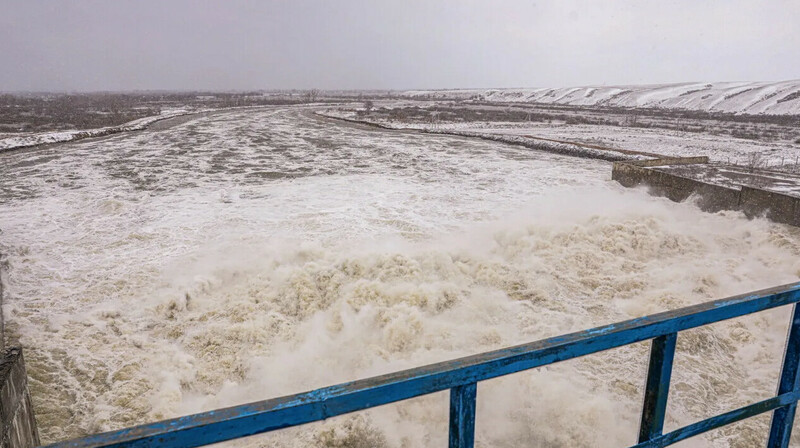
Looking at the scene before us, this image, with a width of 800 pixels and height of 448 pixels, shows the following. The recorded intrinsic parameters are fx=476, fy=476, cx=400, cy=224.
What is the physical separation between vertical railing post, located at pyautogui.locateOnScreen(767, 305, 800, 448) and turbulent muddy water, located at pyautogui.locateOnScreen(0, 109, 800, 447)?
2.54 metres

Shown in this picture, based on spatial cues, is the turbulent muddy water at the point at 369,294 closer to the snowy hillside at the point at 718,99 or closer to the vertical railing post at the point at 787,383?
the vertical railing post at the point at 787,383

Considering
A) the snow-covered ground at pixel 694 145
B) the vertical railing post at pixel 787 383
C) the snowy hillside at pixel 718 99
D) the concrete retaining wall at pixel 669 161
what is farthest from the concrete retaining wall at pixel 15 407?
the snowy hillside at pixel 718 99

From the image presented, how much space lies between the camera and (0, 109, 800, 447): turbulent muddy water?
4.86 metres

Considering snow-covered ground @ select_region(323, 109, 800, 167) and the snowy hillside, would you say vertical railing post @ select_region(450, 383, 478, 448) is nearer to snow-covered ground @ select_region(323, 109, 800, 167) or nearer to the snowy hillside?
snow-covered ground @ select_region(323, 109, 800, 167)

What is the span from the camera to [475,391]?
1.49m

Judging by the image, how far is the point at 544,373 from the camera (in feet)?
17.3

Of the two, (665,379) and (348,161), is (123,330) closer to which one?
(665,379)

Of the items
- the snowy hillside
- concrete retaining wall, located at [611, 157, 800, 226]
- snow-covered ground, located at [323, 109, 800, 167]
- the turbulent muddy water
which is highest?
the snowy hillside

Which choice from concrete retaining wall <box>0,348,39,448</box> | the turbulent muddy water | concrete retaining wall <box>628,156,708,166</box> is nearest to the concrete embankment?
concrete retaining wall <box>0,348,39,448</box>

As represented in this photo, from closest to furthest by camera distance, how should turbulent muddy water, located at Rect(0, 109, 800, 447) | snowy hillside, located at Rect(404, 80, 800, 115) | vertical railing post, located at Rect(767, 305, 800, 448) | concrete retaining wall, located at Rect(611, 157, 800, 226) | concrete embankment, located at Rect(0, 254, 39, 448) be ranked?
vertical railing post, located at Rect(767, 305, 800, 448)
concrete embankment, located at Rect(0, 254, 39, 448)
turbulent muddy water, located at Rect(0, 109, 800, 447)
concrete retaining wall, located at Rect(611, 157, 800, 226)
snowy hillside, located at Rect(404, 80, 800, 115)

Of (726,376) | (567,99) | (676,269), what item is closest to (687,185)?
(676,269)

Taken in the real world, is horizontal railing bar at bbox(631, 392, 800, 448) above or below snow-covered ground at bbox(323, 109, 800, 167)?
above

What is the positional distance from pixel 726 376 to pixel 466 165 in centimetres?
1264

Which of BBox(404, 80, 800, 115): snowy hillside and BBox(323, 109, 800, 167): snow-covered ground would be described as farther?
BBox(404, 80, 800, 115): snowy hillside
